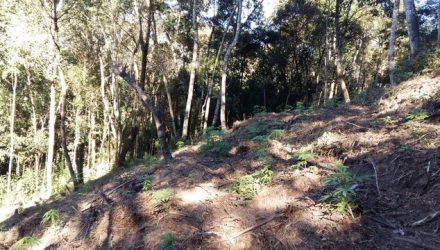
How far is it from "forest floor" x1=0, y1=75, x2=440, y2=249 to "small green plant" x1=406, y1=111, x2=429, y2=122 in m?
0.02

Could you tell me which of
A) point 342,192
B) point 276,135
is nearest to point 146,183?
point 276,135

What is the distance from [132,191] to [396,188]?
4.41 metres

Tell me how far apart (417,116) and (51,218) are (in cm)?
705

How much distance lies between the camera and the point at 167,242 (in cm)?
462

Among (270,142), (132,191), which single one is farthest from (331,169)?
(132,191)

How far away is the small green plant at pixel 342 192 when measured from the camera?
438 centimetres

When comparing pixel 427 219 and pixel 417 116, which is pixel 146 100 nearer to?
pixel 417 116

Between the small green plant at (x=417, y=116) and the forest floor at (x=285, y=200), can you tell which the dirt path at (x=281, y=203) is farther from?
the small green plant at (x=417, y=116)

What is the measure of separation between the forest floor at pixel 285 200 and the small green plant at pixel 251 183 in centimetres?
3

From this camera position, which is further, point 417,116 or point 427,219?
point 417,116

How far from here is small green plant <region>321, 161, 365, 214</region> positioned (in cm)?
438

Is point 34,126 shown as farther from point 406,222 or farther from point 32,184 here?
point 406,222

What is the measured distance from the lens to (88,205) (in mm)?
6898

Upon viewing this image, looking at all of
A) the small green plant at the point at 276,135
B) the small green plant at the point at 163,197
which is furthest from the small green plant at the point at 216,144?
the small green plant at the point at 163,197
